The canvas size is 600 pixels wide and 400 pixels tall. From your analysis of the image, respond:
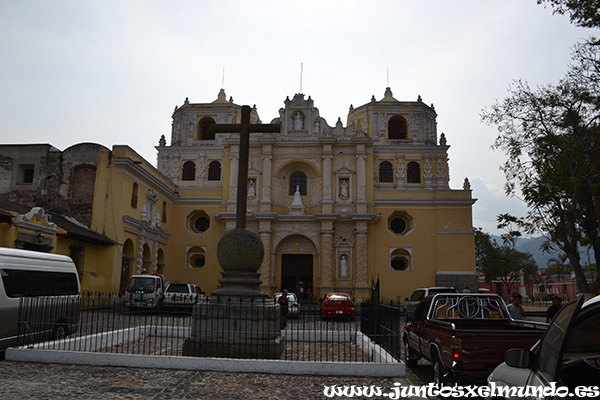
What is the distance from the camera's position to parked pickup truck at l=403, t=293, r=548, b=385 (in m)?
5.89

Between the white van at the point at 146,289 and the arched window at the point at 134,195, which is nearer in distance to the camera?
the white van at the point at 146,289

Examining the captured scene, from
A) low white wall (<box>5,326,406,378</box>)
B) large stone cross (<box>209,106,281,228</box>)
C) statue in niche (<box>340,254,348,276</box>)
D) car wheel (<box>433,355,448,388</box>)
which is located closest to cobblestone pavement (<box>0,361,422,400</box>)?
low white wall (<box>5,326,406,378</box>)

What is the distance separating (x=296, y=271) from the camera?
2991cm

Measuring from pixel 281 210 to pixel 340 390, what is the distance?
24.0 m

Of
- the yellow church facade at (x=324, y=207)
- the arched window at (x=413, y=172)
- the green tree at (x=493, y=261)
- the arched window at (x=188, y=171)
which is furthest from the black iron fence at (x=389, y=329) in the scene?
the green tree at (x=493, y=261)

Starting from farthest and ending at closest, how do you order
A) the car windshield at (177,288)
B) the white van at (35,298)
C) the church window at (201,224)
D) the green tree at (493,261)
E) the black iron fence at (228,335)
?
1. the green tree at (493,261)
2. the church window at (201,224)
3. the car windshield at (177,288)
4. the white van at (35,298)
5. the black iron fence at (228,335)

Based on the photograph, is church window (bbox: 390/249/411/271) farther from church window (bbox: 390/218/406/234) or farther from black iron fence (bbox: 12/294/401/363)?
black iron fence (bbox: 12/294/401/363)

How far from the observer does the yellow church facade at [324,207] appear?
2861 centimetres

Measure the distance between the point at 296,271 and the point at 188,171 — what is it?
10.8 meters

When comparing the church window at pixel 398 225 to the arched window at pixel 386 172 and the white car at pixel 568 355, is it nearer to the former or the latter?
the arched window at pixel 386 172

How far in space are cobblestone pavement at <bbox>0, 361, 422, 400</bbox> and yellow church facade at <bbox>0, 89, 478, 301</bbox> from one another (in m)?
19.0

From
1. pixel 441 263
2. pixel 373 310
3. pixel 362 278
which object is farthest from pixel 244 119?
pixel 441 263

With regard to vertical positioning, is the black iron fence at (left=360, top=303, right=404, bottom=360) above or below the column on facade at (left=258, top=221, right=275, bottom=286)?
below

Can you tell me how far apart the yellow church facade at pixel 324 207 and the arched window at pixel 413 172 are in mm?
70
